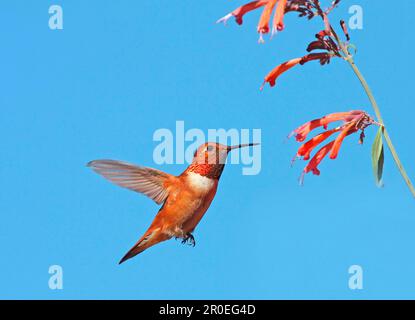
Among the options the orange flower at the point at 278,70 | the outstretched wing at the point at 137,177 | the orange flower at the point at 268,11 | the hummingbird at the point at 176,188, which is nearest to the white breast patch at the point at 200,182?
the hummingbird at the point at 176,188

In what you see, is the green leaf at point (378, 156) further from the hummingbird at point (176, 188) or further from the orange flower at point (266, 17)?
the hummingbird at point (176, 188)

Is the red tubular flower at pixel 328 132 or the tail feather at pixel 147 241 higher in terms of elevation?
the red tubular flower at pixel 328 132

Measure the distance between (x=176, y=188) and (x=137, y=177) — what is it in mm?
367

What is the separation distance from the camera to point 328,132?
439cm

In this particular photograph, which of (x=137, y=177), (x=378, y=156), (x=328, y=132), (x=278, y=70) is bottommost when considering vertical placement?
(x=378, y=156)

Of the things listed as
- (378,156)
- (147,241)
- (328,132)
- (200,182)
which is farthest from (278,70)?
(147,241)

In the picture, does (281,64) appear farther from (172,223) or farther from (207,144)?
(172,223)

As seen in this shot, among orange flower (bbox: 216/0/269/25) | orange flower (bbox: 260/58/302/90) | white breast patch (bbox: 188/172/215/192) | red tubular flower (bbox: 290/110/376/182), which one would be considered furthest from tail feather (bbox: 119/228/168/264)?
orange flower (bbox: 216/0/269/25)

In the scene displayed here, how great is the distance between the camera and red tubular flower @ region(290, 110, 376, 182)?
4027 millimetres

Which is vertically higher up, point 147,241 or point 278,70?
point 278,70

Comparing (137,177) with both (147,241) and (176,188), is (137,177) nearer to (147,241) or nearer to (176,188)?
(176,188)

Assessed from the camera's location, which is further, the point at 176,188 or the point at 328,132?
the point at 176,188

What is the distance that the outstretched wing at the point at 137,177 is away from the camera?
15.1 ft

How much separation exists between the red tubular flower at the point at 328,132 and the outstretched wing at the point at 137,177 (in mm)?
1287
